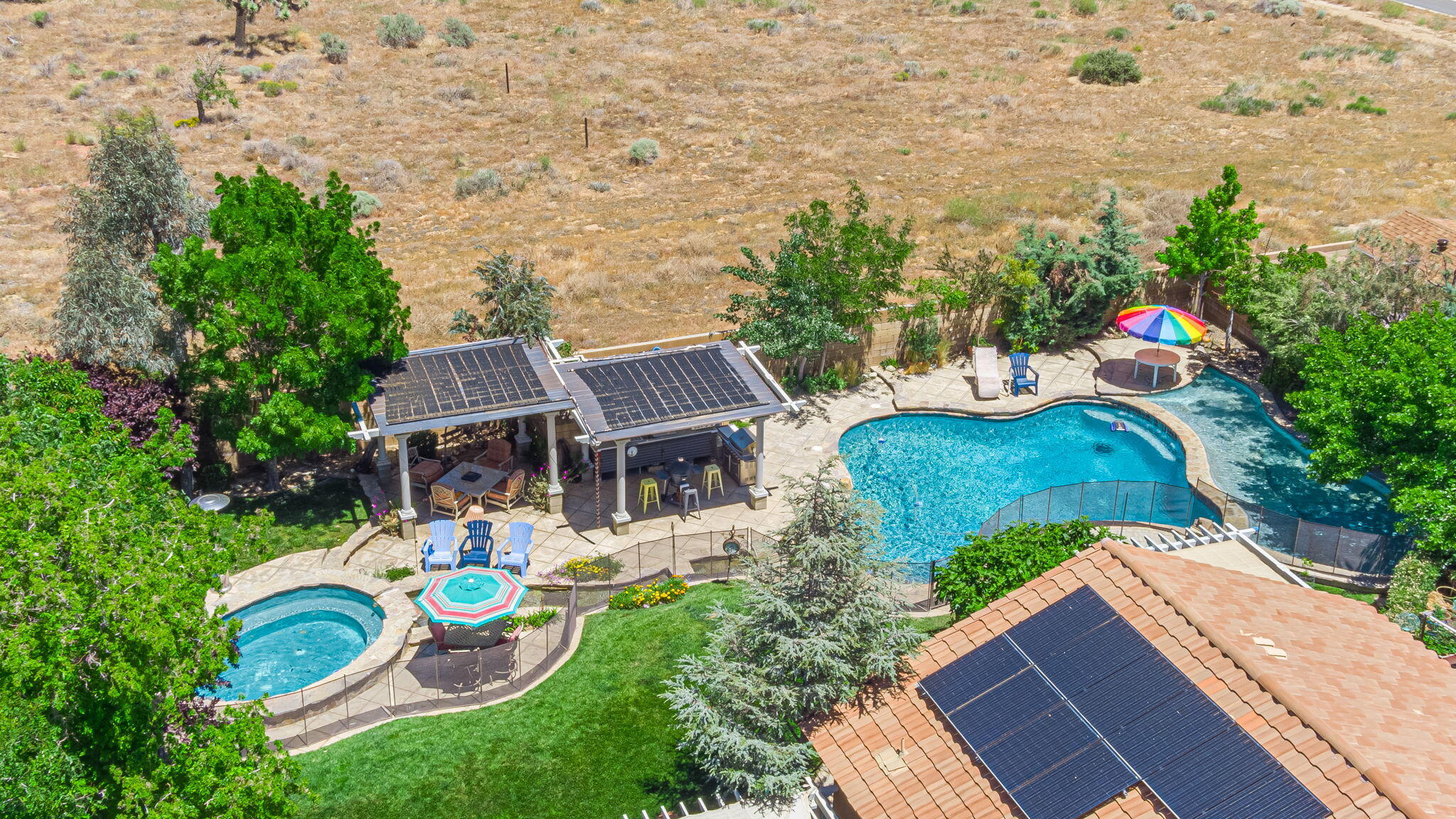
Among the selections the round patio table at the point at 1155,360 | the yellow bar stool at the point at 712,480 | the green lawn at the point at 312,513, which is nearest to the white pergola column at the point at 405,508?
the green lawn at the point at 312,513

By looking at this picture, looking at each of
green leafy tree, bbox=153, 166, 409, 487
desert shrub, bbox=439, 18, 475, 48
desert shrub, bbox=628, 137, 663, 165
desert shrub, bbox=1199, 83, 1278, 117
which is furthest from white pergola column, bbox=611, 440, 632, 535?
desert shrub, bbox=439, 18, 475, 48

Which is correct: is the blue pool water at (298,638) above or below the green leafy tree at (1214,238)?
below

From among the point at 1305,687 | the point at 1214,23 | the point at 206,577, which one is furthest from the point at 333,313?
the point at 1214,23

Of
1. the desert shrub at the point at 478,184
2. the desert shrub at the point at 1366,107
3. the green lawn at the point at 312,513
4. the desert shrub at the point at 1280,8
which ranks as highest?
the desert shrub at the point at 1280,8

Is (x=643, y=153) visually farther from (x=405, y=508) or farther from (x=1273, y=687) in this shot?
(x=1273, y=687)

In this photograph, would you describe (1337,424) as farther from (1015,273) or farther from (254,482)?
(254,482)

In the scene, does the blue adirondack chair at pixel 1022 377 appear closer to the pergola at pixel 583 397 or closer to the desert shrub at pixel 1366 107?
the pergola at pixel 583 397

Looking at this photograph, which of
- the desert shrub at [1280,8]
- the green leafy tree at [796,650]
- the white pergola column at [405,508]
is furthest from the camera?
the desert shrub at [1280,8]
